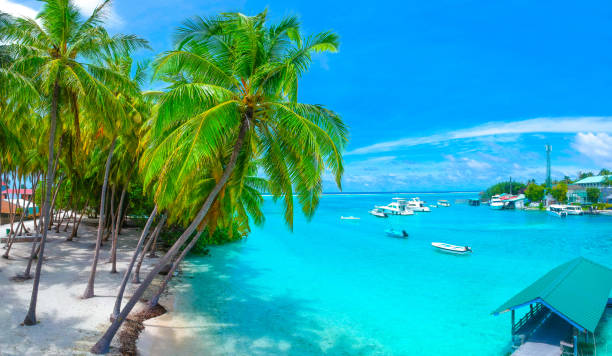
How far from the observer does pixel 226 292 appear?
17516 millimetres

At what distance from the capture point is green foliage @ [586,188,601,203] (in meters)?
86.9

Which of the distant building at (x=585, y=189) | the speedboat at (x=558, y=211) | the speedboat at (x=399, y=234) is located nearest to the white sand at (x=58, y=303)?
the speedboat at (x=399, y=234)

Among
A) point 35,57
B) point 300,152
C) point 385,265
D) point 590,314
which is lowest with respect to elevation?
point 385,265

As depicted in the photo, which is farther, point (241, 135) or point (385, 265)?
point (385, 265)

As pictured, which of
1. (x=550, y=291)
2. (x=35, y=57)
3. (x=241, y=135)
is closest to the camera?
(x=241, y=135)

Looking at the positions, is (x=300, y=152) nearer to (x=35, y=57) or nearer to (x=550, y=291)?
(x=35, y=57)

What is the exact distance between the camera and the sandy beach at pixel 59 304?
27.8 feet

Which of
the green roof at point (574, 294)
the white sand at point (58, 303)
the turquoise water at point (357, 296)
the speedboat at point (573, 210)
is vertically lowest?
the turquoise water at point (357, 296)

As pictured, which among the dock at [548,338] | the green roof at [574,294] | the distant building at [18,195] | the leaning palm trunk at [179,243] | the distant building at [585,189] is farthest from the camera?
the distant building at [585,189]

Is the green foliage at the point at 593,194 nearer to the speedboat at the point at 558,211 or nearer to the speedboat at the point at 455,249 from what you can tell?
the speedboat at the point at 558,211

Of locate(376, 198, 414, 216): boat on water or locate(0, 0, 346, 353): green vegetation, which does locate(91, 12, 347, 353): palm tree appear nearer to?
locate(0, 0, 346, 353): green vegetation

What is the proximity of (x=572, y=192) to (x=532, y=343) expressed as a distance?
353 feet

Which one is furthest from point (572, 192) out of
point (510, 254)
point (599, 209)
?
point (510, 254)

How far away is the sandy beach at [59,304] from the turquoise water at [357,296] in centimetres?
292
